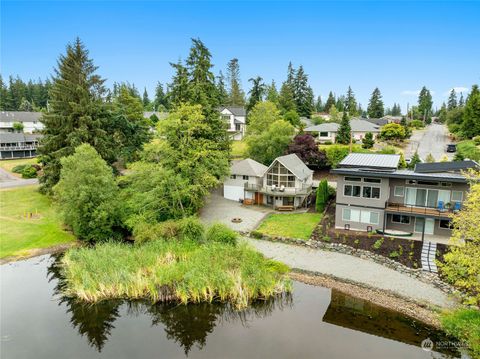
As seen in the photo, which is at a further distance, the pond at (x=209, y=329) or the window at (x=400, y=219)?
the window at (x=400, y=219)

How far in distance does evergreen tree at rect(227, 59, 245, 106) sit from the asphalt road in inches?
1661

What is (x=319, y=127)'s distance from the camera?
57031mm

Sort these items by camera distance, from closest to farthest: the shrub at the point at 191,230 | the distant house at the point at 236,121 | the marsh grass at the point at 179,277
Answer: the marsh grass at the point at 179,277, the shrub at the point at 191,230, the distant house at the point at 236,121

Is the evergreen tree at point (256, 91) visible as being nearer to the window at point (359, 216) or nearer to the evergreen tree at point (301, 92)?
the evergreen tree at point (301, 92)

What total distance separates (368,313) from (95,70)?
32257 millimetres

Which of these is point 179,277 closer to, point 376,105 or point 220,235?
point 220,235

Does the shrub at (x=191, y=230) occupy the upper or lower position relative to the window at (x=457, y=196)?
lower

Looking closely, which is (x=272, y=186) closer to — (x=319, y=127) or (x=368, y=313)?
(x=368, y=313)

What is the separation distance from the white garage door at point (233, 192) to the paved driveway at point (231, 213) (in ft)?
2.26

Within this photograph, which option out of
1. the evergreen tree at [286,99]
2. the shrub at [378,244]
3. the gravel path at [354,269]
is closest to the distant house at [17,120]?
the evergreen tree at [286,99]

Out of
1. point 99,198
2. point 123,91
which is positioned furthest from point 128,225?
point 123,91

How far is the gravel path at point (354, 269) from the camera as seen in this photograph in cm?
Result: 1892

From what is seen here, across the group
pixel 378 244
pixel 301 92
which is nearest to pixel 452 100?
pixel 301 92

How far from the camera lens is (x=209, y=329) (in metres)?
17.0
